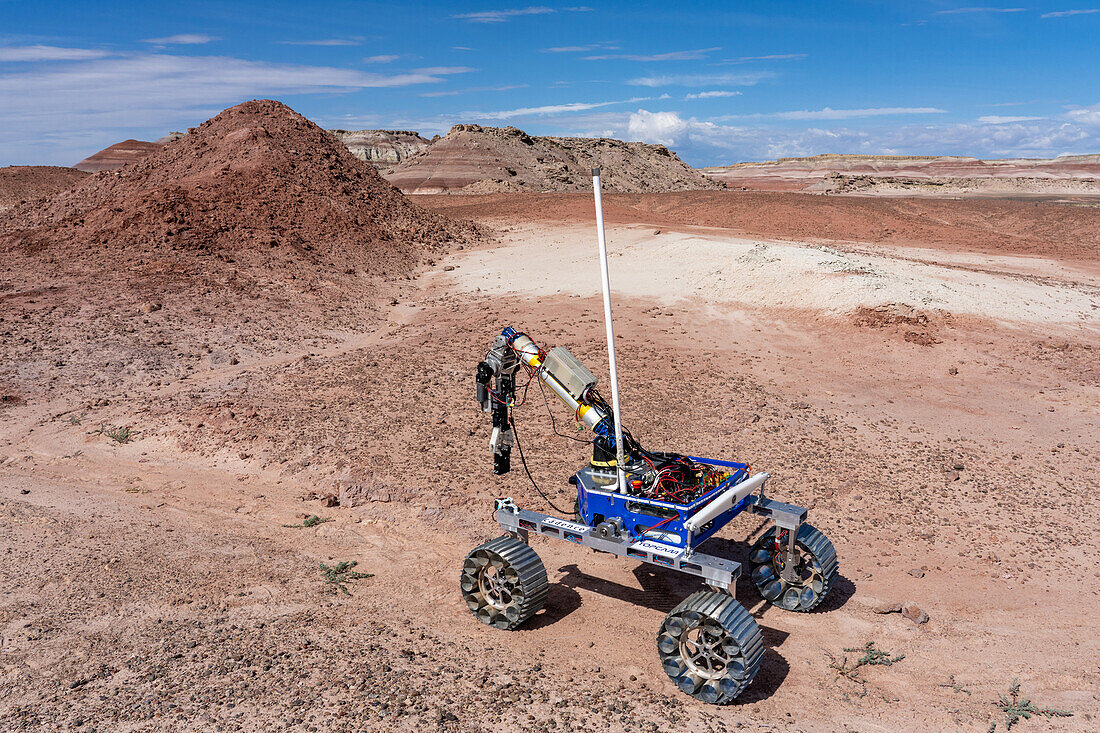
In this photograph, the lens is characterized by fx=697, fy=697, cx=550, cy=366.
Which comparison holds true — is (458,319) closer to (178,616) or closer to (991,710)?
(178,616)

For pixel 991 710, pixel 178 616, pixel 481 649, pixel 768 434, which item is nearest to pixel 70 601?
pixel 178 616

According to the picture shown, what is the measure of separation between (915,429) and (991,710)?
7.18 meters

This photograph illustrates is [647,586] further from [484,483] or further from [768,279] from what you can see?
[768,279]

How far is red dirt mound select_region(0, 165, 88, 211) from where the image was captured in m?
46.1

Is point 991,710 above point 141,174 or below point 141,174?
below

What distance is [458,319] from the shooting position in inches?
768

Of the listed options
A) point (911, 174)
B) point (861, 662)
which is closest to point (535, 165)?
point (911, 174)

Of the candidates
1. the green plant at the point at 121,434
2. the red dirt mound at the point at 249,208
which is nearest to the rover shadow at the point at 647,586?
the green plant at the point at 121,434

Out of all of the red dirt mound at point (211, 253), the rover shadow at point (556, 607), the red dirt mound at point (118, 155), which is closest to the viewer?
the rover shadow at point (556, 607)

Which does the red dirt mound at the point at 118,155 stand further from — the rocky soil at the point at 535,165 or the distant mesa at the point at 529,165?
the rocky soil at the point at 535,165

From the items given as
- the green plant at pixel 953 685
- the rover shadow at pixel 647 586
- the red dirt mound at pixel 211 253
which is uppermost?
the red dirt mound at pixel 211 253

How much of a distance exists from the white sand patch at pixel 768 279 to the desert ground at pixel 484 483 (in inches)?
5.4

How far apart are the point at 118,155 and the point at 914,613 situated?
103207 mm

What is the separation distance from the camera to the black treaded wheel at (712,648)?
575 centimetres
